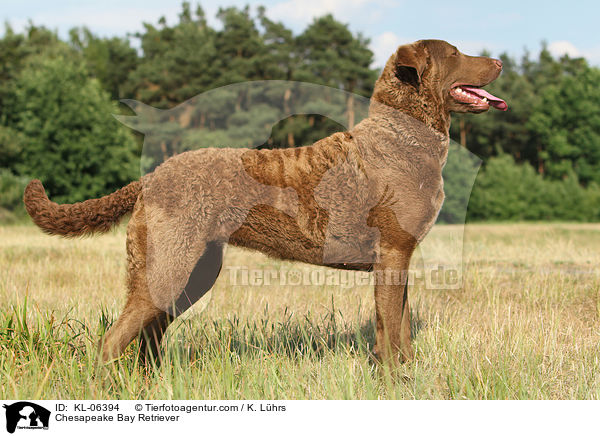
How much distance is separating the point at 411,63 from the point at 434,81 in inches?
9.1

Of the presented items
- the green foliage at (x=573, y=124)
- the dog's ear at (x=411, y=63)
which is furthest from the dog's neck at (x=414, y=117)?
the green foliage at (x=573, y=124)

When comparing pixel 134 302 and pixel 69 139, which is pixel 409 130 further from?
pixel 69 139

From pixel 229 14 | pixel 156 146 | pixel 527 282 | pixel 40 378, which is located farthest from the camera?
pixel 229 14

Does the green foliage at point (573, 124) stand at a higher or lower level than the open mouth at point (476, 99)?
higher

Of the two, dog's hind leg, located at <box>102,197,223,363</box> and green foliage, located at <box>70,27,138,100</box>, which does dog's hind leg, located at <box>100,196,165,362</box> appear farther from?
green foliage, located at <box>70,27,138,100</box>

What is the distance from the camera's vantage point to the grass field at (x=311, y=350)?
295 centimetres

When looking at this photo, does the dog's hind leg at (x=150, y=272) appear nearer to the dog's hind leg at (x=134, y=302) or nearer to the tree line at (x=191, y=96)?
the dog's hind leg at (x=134, y=302)

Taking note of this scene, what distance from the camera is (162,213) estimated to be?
10.1ft

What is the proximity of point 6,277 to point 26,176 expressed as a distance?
21.4 metres

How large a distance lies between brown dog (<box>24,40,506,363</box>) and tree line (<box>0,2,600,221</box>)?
12770mm

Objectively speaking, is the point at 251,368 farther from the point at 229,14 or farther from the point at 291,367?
the point at 229,14

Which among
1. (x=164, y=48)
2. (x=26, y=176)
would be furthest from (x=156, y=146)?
(x=164, y=48)
